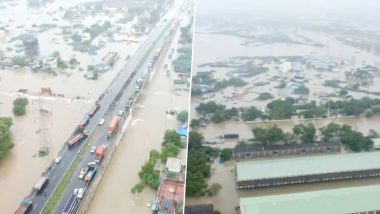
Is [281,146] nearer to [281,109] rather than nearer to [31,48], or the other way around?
[281,109]

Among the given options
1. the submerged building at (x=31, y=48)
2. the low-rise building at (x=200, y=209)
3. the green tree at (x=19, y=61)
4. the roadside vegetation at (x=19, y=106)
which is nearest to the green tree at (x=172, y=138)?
the low-rise building at (x=200, y=209)

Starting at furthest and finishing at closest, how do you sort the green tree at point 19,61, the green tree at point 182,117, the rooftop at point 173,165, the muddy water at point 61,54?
the green tree at point 19,61 → the muddy water at point 61,54 → the green tree at point 182,117 → the rooftop at point 173,165

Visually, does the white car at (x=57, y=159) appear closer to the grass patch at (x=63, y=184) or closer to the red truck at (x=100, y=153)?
the grass patch at (x=63, y=184)

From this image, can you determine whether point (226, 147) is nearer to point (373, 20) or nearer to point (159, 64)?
point (159, 64)

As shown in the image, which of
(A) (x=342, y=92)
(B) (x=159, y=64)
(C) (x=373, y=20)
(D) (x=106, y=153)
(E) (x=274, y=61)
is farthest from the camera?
(C) (x=373, y=20)

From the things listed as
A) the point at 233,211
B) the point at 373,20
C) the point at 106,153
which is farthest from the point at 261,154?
the point at 373,20
